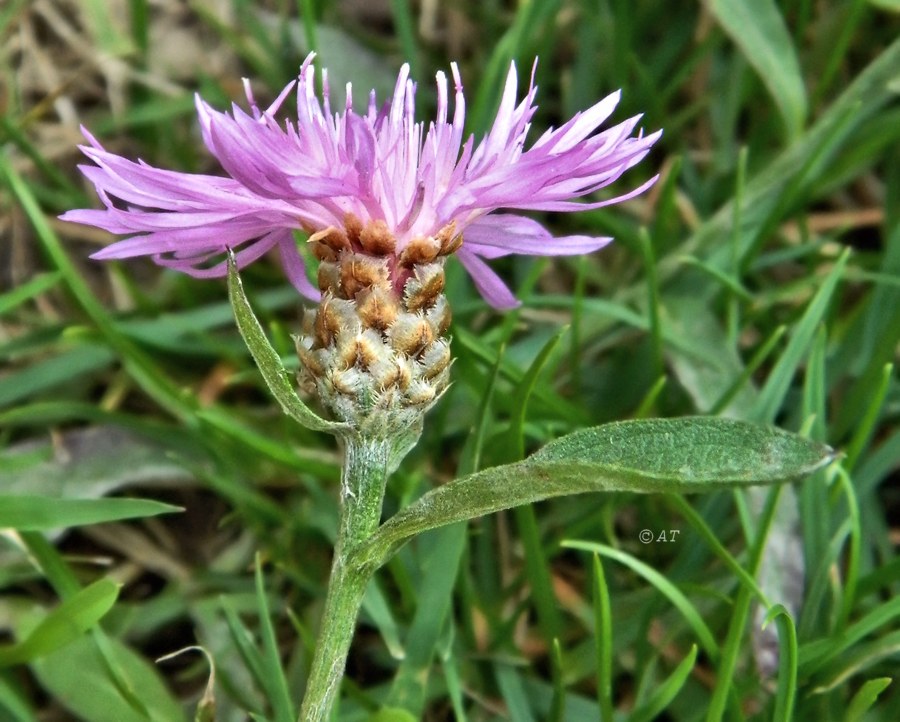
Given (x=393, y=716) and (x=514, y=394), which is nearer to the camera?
(x=393, y=716)

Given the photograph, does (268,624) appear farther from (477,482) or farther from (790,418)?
(790,418)

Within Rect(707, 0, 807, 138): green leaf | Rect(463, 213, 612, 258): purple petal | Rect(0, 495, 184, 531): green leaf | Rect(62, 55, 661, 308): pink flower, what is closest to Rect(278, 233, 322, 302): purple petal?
Rect(62, 55, 661, 308): pink flower

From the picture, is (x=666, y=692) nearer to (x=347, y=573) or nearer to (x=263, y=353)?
(x=347, y=573)

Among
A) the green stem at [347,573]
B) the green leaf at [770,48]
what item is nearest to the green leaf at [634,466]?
the green stem at [347,573]

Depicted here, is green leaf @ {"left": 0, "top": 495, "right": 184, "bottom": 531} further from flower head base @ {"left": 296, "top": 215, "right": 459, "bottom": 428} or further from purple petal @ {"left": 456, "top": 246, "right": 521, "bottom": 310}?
purple petal @ {"left": 456, "top": 246, "right": 521, "bottom": 310}

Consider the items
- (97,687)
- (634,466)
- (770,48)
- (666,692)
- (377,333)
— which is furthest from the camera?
(770,48)

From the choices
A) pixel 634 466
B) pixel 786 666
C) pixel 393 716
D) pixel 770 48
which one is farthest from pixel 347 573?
pixel 770 48

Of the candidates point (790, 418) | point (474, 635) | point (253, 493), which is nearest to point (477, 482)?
point (474, 635)
